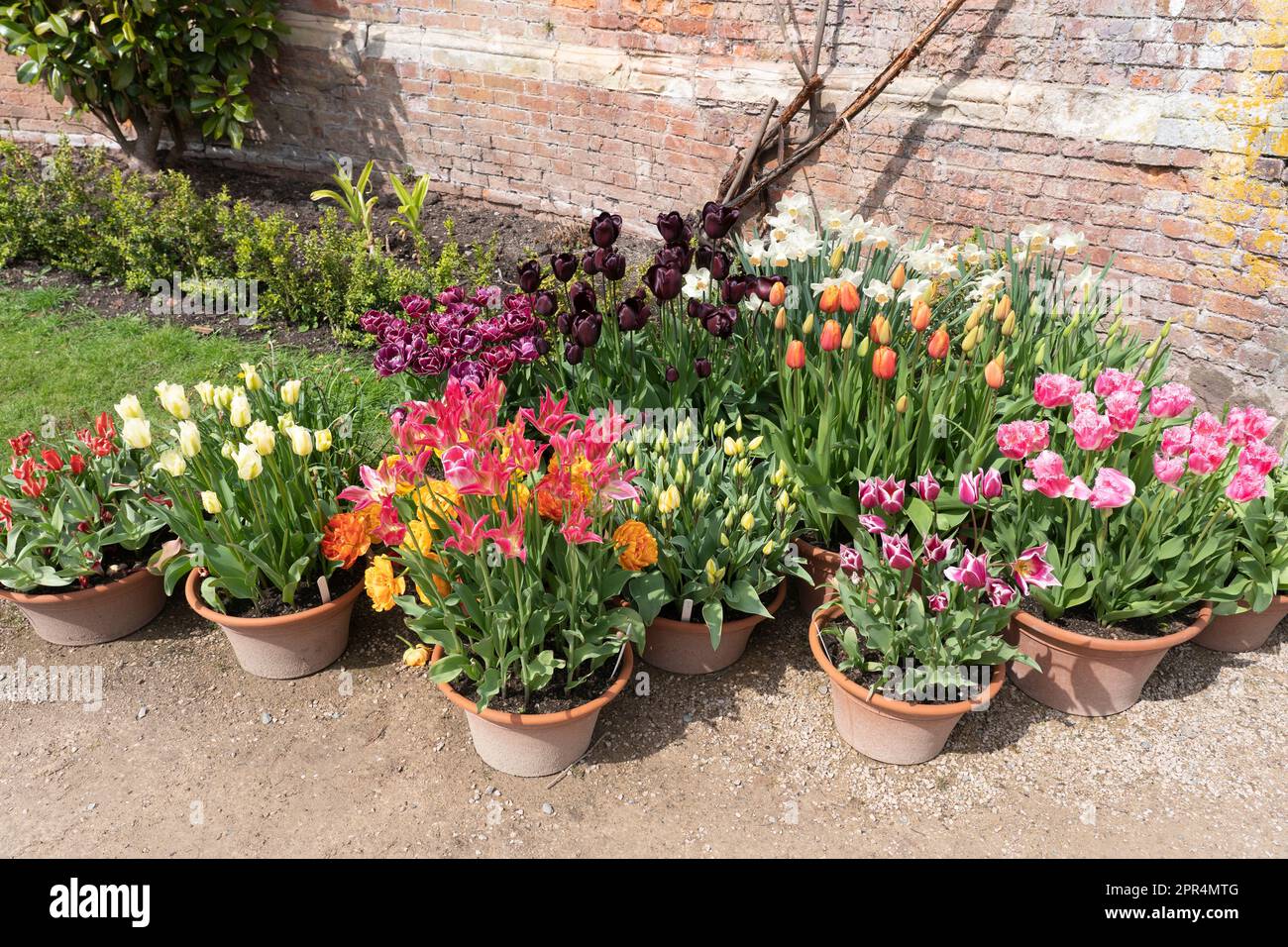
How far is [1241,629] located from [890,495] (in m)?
1.58

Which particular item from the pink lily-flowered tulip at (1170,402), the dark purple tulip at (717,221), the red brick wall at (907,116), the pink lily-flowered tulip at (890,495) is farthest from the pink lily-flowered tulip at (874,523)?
the red brick wall at (907,116)

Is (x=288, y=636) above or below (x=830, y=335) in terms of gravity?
below

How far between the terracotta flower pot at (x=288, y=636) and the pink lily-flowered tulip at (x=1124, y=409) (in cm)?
238

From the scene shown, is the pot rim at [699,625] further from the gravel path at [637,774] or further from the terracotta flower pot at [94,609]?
the terracotta flower pot at [94,609]

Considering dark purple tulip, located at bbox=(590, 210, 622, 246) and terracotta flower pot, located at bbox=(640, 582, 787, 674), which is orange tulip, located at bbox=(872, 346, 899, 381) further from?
dark purple tulip, located at bbox=(590, 210, 622, 246)

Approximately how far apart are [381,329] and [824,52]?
3040 millimetres

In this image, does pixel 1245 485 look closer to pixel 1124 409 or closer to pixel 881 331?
pixel 1124 409

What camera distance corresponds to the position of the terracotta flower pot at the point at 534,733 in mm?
2559

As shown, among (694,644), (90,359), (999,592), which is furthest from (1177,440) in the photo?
(90,359)

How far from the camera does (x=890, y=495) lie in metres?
2.55

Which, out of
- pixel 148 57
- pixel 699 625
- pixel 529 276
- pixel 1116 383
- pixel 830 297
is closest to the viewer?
pixel 1116 383

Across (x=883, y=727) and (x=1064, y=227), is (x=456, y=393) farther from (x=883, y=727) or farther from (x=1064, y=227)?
(x=1064, y=227)

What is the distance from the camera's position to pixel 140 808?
2.60m

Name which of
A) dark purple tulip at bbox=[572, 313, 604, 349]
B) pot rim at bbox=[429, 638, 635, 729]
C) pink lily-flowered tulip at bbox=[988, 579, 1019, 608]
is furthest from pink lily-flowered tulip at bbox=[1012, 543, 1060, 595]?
dark purple tulip at bbox=[572, 313, 604, 349]
